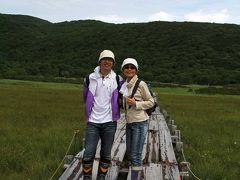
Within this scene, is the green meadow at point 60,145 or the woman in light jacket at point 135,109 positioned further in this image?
the green meadow at point 60,145

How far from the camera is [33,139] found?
975 centimetres

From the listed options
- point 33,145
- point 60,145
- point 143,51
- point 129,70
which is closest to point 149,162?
point 129,70

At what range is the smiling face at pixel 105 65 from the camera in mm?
5801

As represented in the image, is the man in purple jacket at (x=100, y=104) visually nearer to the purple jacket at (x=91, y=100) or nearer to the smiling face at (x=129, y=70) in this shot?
the purple jacket at (x=91, y=100)

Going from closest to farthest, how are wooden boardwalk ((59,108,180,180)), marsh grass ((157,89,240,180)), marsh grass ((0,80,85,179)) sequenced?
wooden boardwalk ((59,108,180,180)) → marsh grass ((0,80,85,179)) → marsh grass ((157,89,240,180))

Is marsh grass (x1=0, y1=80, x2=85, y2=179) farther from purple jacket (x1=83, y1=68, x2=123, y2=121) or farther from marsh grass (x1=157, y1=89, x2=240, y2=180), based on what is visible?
marsh grass (x1=157, y1=89, x2=240, y2=180)

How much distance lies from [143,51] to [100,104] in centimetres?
7744

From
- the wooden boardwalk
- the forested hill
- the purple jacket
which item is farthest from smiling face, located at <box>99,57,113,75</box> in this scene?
the forested hill

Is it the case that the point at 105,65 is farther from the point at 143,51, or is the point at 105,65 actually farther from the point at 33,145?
the point at 143,51

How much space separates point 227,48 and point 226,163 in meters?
73.3

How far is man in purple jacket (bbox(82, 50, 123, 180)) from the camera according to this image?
5.81 metres

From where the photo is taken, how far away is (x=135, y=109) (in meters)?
6.01

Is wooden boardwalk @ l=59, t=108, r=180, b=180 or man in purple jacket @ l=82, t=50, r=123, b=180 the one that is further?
wooden boardwalk @ l=59, t=108, r=180, b=180

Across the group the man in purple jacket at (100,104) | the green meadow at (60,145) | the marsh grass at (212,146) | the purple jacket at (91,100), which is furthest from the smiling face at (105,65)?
the marsh grass at (212,146)
